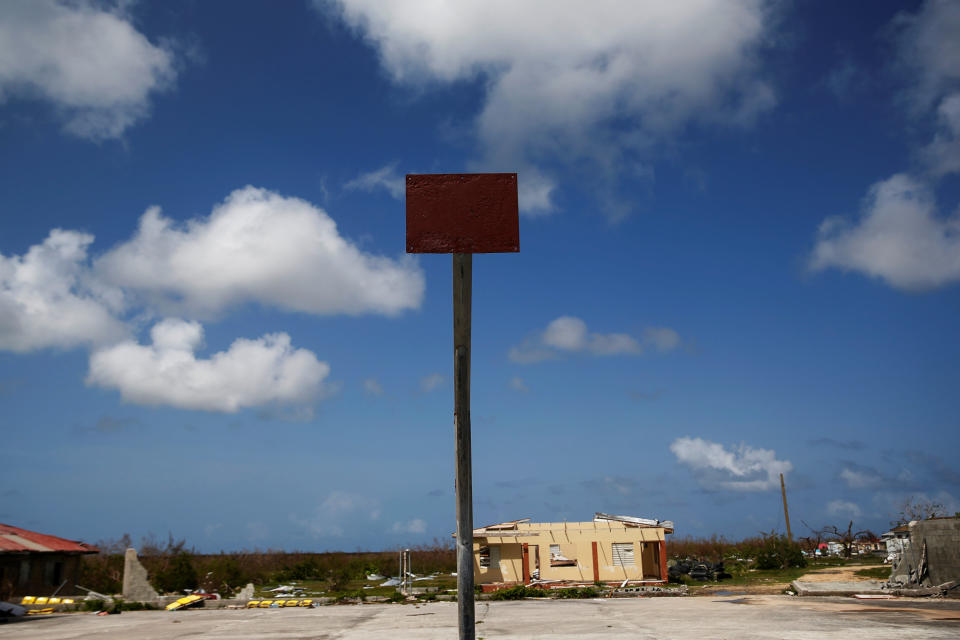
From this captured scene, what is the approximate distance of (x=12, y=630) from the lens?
19891 millimetres

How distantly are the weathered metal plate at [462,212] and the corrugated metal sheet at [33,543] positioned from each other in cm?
3043

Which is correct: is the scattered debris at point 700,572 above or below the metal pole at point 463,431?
below

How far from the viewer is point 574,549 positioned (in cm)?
3409

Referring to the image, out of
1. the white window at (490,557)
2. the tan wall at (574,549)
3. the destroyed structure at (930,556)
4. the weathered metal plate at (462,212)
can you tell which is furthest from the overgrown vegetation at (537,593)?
the weathered metal plate at (462,212)

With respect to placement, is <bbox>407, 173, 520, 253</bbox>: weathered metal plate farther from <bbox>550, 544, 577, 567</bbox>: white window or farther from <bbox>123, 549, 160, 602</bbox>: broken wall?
<bbox>550, 544, 577, 567</bbox>: white window

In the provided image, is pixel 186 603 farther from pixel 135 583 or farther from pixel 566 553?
pixel 566 553

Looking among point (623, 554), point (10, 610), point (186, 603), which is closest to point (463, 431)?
point (10, 610)

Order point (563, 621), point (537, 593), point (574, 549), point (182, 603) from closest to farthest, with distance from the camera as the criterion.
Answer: point (563, 621) → point (182, 603) → point (537, 593) → point (574, 549)

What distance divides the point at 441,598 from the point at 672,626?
14.3m

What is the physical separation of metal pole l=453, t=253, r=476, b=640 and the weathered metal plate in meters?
0.15

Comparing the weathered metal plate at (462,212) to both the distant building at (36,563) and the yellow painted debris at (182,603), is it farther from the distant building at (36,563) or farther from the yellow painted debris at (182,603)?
the distant building at (36,563)

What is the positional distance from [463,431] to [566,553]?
102 ft

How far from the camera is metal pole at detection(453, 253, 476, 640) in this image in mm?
5031

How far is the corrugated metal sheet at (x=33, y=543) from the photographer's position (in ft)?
96.5
